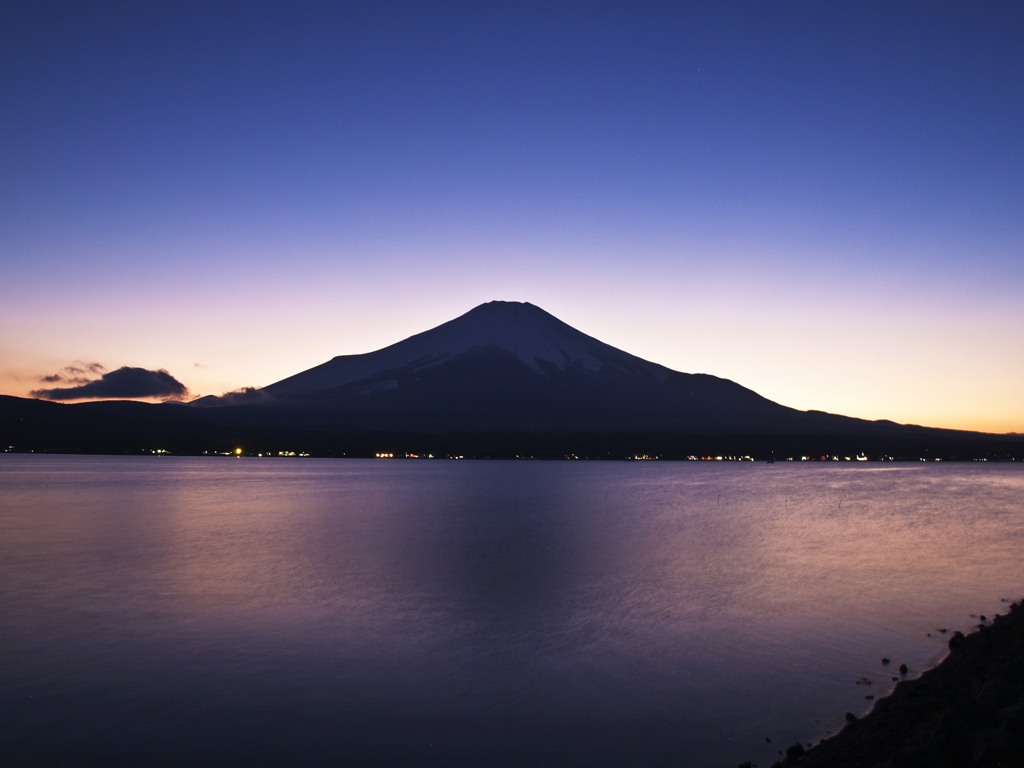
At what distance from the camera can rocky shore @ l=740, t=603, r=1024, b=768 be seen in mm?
5613

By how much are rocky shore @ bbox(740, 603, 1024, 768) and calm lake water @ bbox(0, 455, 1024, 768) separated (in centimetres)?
49

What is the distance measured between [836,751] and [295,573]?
1313 cm

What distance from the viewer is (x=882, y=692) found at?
8.48m

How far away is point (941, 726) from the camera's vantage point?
607cm

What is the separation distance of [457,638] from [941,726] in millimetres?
6753

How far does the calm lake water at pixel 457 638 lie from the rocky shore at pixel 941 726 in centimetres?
49

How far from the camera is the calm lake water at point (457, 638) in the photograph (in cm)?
723

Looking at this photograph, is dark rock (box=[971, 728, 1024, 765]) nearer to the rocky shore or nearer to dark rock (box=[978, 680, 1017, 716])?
the rocky shore

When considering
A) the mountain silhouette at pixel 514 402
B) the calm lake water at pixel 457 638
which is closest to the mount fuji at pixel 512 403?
the mountain silhouette at pixel 514 402

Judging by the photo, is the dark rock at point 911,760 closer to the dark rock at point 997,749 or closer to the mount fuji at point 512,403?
the dark rock at point 997,749

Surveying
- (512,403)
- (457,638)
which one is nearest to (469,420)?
(512,403)

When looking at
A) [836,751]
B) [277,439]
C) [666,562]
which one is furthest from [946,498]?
[277,439]

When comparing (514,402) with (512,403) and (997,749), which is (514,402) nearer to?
(512,403)

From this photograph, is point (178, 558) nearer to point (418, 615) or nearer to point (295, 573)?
point (295, 573)
